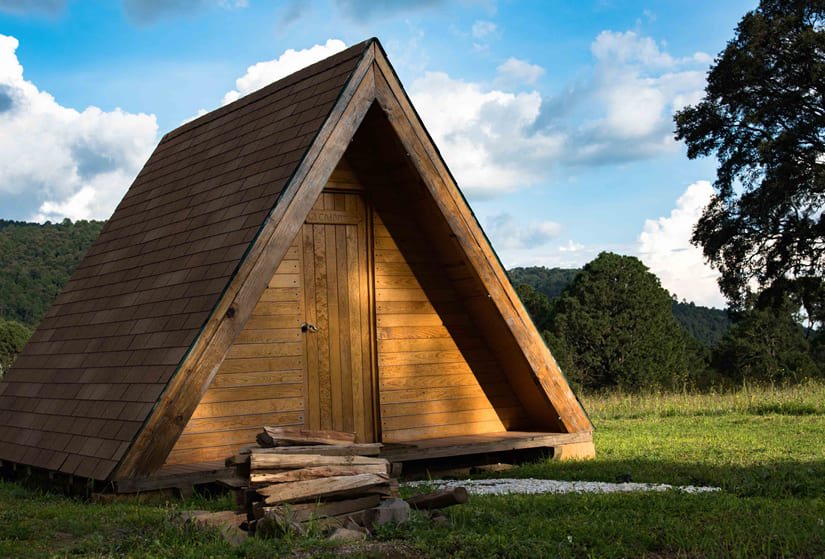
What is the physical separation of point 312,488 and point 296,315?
12.0 feet

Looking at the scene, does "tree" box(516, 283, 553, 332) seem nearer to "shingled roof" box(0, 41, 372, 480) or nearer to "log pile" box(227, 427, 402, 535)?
"shingled roof" box(0, 41, 372, 480)

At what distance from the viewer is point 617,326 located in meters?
34.5

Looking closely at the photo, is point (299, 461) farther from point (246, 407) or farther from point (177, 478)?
point (246, 407)

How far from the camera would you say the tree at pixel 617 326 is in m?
34.2

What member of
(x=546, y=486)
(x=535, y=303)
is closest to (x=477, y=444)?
(x=546, y=486)

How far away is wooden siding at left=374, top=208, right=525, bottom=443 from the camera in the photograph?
9.20 m

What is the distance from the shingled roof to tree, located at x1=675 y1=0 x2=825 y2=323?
2019 centimetres

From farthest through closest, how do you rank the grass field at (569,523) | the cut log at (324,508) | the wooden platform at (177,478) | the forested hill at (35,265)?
the forested hill at (35,265) < the wooden platform at (177,478) < the cut log at (324,508) < the grass field at (569,523)

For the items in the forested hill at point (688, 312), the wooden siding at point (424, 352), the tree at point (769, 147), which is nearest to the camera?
→ the wooden siding at point (424, 352)

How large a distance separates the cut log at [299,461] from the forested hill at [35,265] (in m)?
33.3

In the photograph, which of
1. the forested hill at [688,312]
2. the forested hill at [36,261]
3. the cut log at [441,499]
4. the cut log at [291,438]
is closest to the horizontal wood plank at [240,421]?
the cut log at [291,438]

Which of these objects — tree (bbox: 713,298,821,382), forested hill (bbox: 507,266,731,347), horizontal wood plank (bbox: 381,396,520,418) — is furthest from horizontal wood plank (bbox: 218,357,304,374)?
forested hill (bbox: 507,266,731,347)

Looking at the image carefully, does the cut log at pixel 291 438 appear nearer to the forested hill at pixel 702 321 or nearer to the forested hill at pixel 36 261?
the forested hill at pixel 36 261

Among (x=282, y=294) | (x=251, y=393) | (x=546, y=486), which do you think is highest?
(x=282, y=294)
